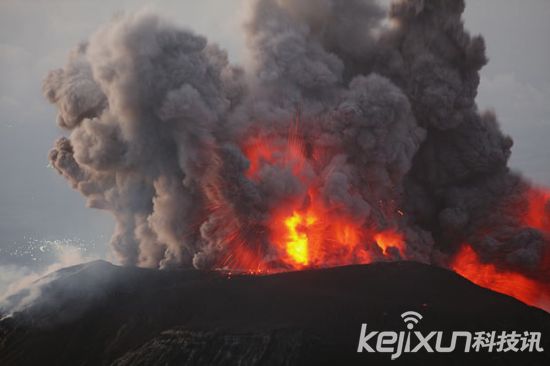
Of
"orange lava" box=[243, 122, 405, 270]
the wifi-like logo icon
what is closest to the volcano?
the wifi-like logo icon

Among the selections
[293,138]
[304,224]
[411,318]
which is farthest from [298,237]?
[411,318]

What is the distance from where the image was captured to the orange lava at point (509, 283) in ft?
97.7

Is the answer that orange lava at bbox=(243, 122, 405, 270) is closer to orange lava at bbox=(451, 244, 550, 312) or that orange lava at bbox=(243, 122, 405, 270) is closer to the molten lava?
the molten lava

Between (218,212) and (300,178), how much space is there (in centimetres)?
397

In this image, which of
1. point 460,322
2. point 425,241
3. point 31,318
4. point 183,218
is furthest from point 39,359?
point 425,241

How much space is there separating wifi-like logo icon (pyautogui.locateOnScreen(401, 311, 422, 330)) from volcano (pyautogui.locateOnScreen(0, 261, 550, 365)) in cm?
24

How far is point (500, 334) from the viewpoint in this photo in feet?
71.3

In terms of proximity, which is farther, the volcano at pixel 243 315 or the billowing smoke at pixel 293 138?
the billowing smoke at pixel 293 138

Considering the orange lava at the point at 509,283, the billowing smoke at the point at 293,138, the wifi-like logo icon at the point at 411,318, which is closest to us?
the wifi-like logo icon at the point at 411,318

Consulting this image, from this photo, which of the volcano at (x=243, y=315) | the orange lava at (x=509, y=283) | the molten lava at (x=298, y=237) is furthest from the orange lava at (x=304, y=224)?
the orange lava at (x=509, y=283)

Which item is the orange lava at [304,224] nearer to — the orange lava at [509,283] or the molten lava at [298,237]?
the molten lava at [298,237]

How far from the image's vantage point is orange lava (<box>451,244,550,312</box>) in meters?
29.8

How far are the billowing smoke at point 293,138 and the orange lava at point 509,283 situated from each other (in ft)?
1.73

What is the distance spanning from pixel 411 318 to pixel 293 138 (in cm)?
1027
